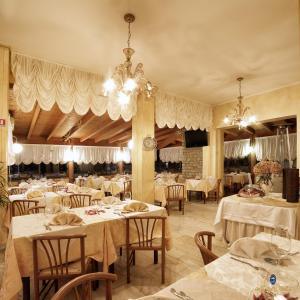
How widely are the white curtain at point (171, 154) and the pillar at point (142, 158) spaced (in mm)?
7512

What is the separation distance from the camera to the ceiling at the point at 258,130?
864 centimetres

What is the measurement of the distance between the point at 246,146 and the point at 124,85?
954 cm

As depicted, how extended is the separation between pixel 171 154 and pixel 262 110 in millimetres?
7650

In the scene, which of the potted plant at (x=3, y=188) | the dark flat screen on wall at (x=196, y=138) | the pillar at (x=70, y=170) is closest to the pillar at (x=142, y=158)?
the potted plant at (x=3, y=188)

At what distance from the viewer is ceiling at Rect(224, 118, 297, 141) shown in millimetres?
8642

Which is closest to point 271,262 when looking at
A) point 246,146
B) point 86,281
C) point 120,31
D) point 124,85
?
point 86,281

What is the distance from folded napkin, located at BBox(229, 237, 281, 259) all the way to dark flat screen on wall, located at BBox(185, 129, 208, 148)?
22.3ft

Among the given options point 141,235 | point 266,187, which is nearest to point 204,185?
point 266,187

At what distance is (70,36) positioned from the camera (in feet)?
11.0
